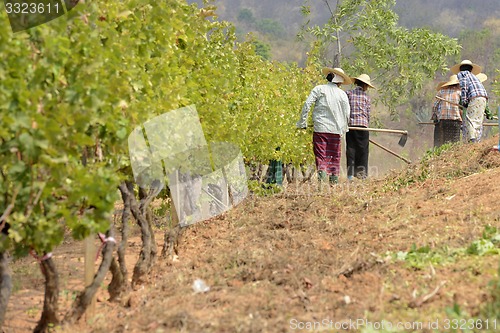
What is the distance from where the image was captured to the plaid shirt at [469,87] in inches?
506

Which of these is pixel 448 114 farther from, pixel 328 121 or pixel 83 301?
pixel 83 301

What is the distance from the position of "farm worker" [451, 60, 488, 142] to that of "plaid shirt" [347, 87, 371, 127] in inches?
59.7

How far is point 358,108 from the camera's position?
44.0ft

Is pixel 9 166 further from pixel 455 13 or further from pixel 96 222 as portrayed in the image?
pixel 455 13

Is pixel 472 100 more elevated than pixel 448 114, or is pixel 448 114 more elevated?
pixel 472 100

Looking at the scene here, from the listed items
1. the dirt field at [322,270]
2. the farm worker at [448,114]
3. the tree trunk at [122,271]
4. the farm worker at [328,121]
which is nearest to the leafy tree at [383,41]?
the farm worker at [448,114]

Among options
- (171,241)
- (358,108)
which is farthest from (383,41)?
(171,241)

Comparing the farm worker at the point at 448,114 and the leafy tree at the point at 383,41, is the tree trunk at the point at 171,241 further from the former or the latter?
the leafy tree at the point at 383,41

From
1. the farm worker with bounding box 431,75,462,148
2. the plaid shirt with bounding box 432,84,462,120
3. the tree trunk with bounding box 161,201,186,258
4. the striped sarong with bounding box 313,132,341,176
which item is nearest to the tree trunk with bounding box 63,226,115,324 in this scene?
the tree trunk with bounding box 161,201,186,258

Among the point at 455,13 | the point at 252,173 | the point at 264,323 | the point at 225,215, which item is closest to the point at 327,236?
the point at 225,215

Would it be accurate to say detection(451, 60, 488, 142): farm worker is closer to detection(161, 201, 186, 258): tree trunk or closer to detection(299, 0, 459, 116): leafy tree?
detection(161, 201, 186, 258): tree trunk

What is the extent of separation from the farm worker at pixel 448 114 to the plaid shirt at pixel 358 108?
4.68ft

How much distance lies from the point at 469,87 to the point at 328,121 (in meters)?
2.62

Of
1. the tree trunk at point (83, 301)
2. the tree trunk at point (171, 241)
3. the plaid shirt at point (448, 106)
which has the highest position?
the plaid shirt at point (448, 106)
